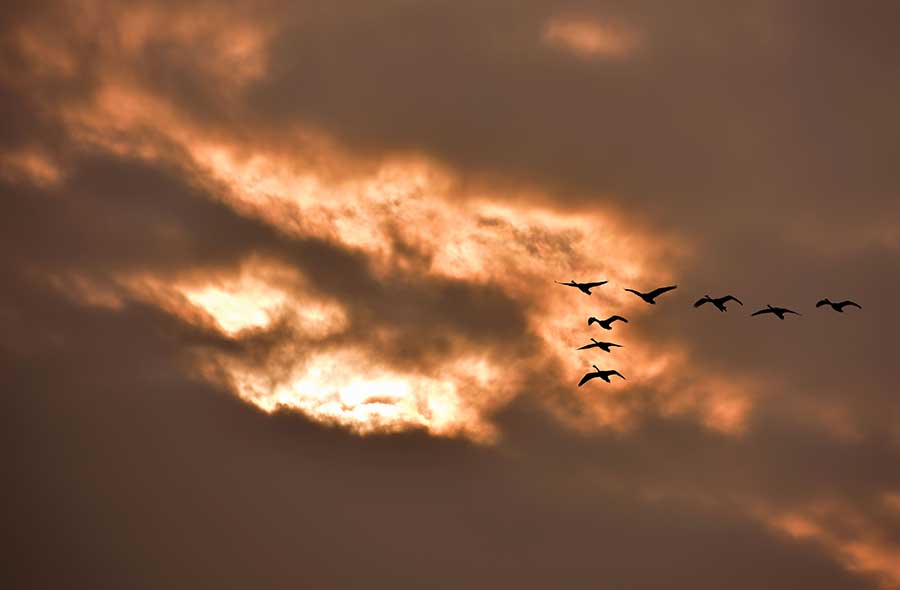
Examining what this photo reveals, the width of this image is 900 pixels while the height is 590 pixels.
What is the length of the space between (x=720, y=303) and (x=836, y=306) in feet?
58.9

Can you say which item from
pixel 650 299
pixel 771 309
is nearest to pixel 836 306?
pixel 771 309

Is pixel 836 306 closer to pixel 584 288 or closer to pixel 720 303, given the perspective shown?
pixel 720 303

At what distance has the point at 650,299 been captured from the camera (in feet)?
428

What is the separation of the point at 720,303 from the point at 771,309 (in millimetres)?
10540

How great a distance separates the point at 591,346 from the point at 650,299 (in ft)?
33.8

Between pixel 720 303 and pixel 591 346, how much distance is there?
60.6 ft

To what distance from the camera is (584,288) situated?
132 m

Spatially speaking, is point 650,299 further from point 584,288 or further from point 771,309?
point 771,309

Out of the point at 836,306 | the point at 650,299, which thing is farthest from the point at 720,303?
the point at 836,306

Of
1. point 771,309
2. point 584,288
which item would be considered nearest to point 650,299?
point 584,288

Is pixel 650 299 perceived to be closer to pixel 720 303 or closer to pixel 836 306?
pixel 720 303

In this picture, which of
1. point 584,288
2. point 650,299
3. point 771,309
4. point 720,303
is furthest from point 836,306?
point 584,288

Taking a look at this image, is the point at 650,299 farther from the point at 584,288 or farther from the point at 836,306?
the point at 836,306

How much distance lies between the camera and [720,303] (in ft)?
429
